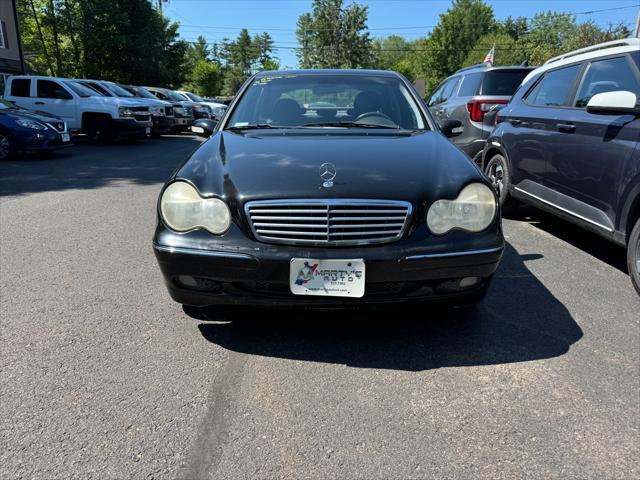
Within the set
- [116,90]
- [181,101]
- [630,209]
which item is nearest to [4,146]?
[116,90]

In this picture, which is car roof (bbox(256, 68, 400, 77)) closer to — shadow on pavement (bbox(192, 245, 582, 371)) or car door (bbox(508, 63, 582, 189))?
car door (bbox(508, 63, 582, 189))

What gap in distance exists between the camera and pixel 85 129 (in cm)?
1415

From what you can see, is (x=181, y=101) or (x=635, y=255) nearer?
(x=635, y=255)

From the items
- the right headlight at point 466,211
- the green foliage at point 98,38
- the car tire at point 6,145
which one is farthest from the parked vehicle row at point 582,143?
the green foliage at point 98,38

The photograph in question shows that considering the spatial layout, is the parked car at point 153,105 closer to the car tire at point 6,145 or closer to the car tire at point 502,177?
the car tire at point 6,145

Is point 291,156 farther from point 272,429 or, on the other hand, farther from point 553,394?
point 553,394

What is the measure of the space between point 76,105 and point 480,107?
11243mm

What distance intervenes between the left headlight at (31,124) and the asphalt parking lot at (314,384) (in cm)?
769

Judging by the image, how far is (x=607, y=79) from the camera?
4.11m

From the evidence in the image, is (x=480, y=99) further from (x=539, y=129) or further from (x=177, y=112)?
(x=177, y=112)

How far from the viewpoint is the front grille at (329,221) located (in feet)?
8.18

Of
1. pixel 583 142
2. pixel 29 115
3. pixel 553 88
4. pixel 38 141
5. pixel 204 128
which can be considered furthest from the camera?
pixel 29 115

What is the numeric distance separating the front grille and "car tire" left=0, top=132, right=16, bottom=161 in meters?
9.85

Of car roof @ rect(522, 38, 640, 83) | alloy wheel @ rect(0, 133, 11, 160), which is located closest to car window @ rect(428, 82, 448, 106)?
car roof @ rect(522, 38, 640, 83)
